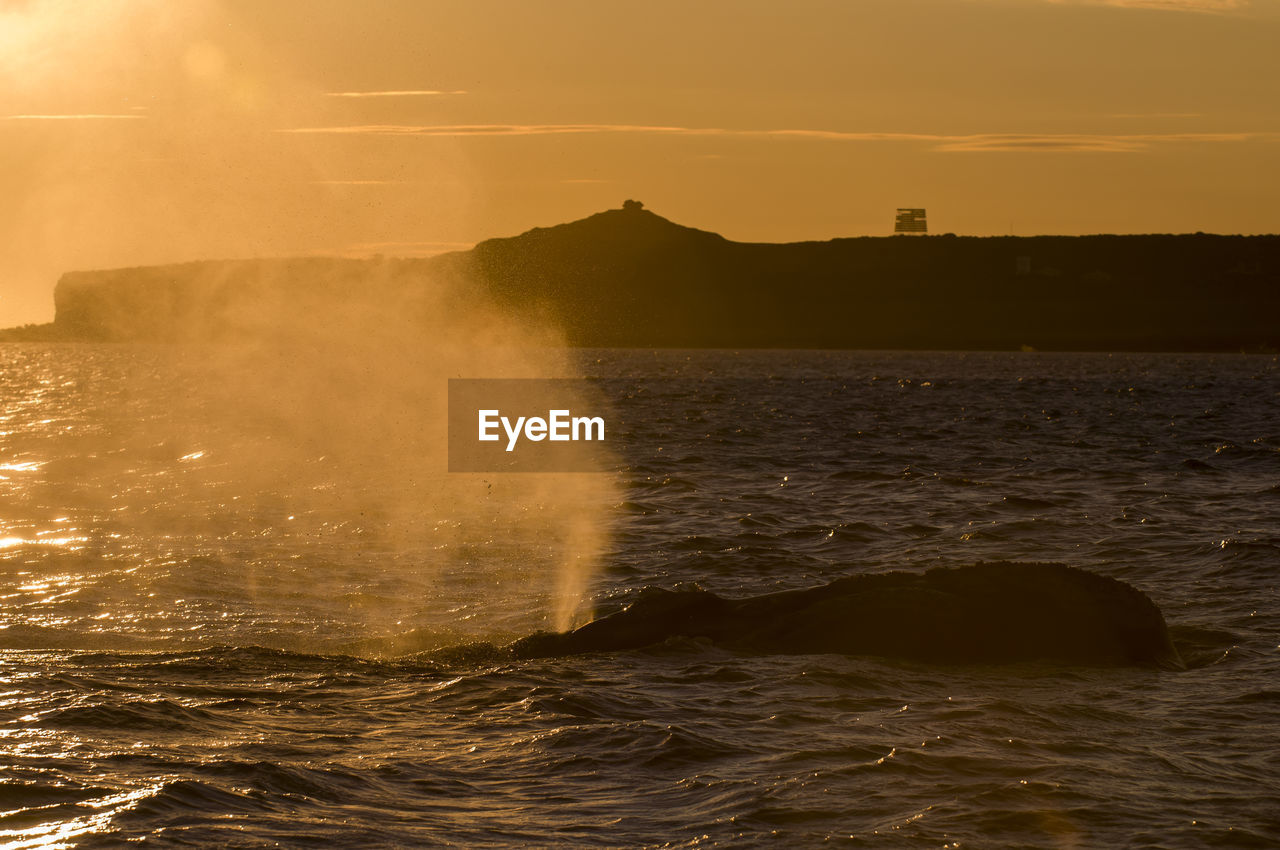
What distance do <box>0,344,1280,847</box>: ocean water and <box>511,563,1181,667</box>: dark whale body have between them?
498mm

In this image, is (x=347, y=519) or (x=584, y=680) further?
(x=347, y=519)

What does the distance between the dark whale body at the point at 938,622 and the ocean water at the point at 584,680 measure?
498mm

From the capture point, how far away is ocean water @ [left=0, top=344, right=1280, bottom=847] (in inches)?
383

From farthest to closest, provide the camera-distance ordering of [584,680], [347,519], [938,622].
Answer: [347,519] < [938,622] < [584,680]

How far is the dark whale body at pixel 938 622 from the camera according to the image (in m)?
14.7

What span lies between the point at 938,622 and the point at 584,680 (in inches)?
154

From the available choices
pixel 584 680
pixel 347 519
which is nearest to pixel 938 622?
pixel 584 680

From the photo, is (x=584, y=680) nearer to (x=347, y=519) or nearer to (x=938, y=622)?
(x=938, y=622)

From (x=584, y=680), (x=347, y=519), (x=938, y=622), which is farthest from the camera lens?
(x=347, y=519)

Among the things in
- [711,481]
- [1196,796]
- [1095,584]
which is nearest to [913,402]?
[711,481]

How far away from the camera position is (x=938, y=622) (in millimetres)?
14898

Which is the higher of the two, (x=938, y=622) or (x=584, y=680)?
(x=938, y=622)

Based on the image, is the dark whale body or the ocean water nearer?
the ocean water

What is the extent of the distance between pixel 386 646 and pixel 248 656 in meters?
1.88
